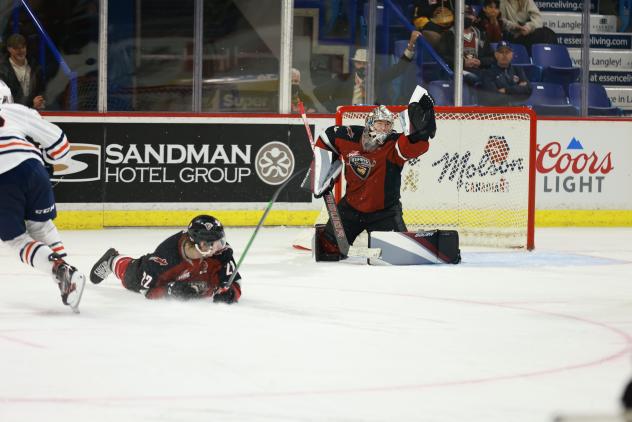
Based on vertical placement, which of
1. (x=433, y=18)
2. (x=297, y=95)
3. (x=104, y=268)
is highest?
(x=433, y=18)

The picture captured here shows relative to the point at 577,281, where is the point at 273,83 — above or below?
above

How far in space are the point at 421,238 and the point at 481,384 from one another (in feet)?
11.4

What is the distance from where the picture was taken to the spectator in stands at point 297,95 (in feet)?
31.1

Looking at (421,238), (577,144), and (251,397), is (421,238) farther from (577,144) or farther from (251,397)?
(251,397)

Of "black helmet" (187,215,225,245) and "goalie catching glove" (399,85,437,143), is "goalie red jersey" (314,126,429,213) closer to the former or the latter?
"goalie catching glove" (399,85,437,143)

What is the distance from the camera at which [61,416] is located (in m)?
3.18

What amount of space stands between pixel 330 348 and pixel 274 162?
16.8 feet

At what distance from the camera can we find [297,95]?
374 inches

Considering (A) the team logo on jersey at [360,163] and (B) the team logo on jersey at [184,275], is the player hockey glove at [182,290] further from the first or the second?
(A) the team logo on jersey at [360,163]

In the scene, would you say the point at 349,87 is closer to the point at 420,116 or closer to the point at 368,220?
the point at 368,220

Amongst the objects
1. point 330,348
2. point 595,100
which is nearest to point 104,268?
point 330,348

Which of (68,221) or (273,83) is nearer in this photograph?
(68,221)

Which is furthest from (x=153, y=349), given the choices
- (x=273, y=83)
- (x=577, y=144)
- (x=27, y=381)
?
(x=577, y=144)

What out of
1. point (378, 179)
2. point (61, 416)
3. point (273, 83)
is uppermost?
point (273, 83)
